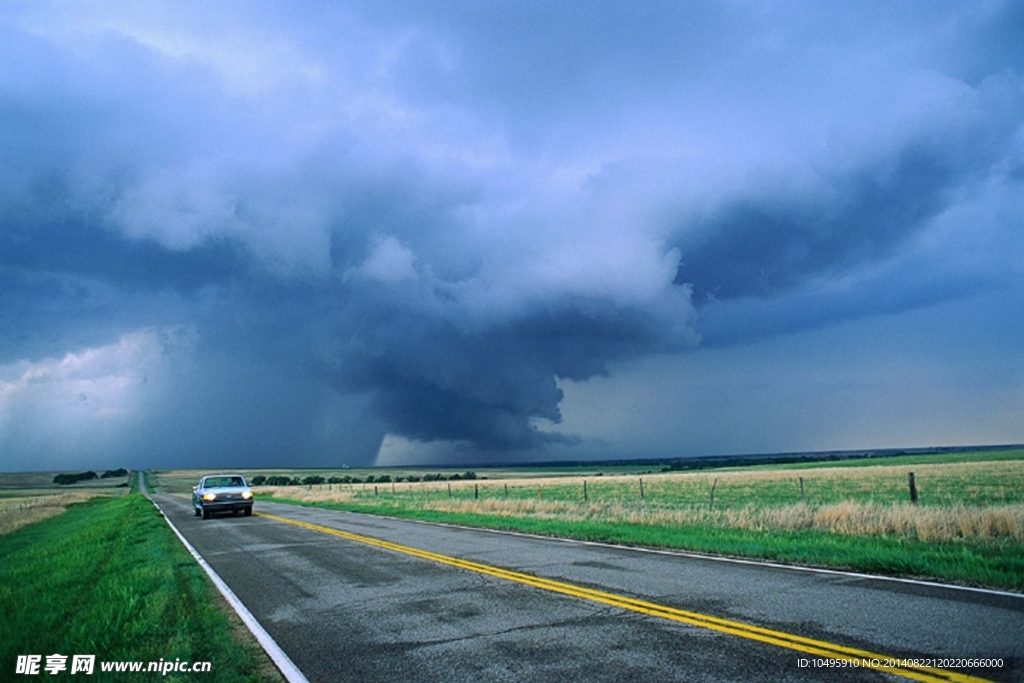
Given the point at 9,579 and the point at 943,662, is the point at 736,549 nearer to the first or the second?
the point at 943,662

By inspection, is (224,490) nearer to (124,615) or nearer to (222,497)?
(222,497)

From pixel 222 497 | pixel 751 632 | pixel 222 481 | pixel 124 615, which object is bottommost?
pixel 222 497

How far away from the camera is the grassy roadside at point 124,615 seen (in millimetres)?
6352

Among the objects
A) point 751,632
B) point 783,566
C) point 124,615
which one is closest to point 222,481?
point 124,615

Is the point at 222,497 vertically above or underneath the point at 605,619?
underneath

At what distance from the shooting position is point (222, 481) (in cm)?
2864

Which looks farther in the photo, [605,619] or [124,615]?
[124,615]

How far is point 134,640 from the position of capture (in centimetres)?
682

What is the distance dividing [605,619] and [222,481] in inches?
1051

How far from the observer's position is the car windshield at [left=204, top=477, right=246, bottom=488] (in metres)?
28.2

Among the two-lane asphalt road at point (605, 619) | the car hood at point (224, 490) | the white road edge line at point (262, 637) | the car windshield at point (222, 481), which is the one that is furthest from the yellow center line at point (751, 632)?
the car windshield at point (222, 481)

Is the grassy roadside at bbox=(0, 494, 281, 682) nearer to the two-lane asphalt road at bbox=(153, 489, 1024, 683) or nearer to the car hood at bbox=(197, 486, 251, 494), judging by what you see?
the two-lane asphalt road at bbox=(153, 489, 1024, 683)

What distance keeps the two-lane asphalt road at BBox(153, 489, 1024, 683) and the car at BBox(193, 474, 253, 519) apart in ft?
56.3

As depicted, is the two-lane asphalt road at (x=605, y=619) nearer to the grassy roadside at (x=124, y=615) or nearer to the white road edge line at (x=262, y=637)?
the white road edge line at (x=262, y=637)
